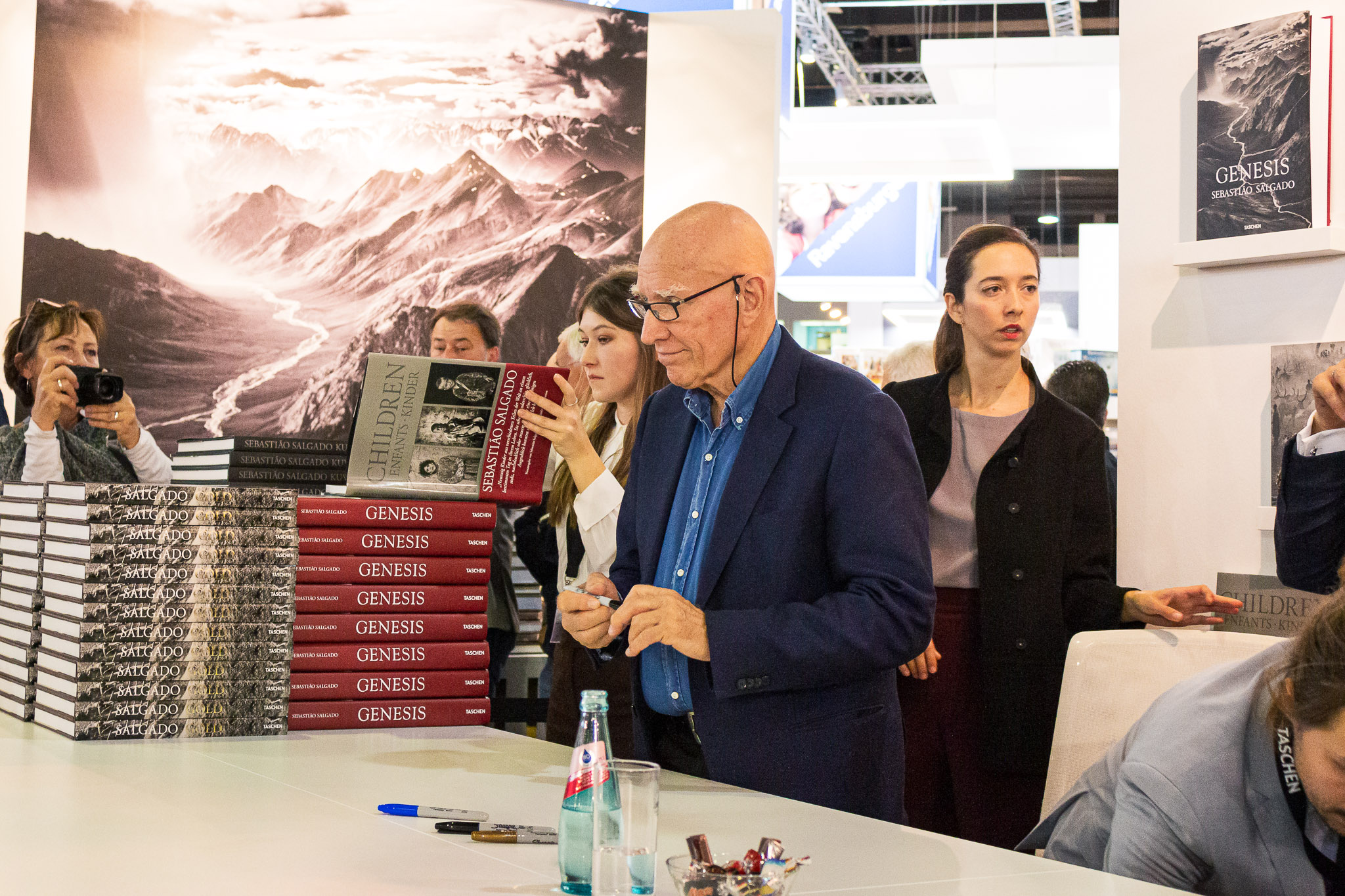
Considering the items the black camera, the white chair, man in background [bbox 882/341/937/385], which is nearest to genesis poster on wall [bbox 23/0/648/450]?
the black camera

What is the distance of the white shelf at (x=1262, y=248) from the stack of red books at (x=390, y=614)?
5.47 feet

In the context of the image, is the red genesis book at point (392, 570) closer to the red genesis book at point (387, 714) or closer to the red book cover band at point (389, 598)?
the red book cover band at point (389, 598)

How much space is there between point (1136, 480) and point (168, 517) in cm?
213

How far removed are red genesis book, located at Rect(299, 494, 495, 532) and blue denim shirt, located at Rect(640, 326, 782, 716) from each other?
44 cm

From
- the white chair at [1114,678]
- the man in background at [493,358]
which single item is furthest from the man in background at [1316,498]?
the man in background at [493,358]

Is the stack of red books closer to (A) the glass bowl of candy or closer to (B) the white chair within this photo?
(B) the white chair

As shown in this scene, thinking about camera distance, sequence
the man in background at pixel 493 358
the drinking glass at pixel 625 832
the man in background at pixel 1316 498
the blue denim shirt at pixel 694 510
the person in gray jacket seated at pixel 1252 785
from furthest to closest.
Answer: the man in background at pixel 493 358 → the man in background at pixel 1316 498 → the blue denim shirt at pixel 694 510 → the person in gray jacket seated at pixel 1252 785 → the drinking glass at pixel 625 832

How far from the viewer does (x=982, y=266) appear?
308 cm

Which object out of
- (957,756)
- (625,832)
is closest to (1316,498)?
(957,756)

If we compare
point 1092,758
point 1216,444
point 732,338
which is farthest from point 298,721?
point 1216,444

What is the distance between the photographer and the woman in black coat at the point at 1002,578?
110 inches

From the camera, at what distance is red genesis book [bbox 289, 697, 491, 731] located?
2.41 m

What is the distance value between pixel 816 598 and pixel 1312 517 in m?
0.94

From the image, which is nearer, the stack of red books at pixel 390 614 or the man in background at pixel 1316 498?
the man in background at pixel 1316 498
